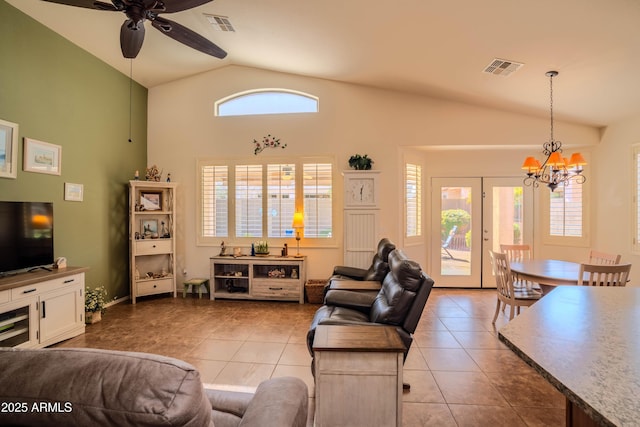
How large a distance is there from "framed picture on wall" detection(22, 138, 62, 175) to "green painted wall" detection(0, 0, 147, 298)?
6 centimetres

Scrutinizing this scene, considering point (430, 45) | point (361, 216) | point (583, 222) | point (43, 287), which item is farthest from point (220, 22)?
point (583, 222)

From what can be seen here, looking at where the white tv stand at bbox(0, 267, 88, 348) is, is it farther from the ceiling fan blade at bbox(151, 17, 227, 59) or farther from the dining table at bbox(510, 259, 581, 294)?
the dining table at bbox(510, 259, 581, 294)

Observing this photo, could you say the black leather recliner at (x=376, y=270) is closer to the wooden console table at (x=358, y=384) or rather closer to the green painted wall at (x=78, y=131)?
the wooden console table at (x=358, y=384)

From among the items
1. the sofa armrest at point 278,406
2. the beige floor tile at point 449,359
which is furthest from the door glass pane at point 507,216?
the sofa armrest at point 278,406

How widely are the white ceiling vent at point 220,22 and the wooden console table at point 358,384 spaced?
407 cm

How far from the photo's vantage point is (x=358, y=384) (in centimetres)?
182

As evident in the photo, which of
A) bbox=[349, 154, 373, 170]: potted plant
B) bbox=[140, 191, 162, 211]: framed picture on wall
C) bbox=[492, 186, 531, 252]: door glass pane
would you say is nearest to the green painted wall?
bbox=[140, 191, 162, 211]: framed picture on wall

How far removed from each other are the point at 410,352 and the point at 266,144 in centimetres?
396

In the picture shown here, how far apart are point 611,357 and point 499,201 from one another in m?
5.19

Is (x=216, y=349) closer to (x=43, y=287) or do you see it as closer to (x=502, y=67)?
(x=43, y=287)

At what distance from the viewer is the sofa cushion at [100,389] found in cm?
73

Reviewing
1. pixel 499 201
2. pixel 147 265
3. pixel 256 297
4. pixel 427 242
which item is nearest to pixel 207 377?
pixel 256 297

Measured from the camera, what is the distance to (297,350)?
324cm

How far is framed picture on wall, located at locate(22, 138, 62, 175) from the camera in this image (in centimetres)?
361
